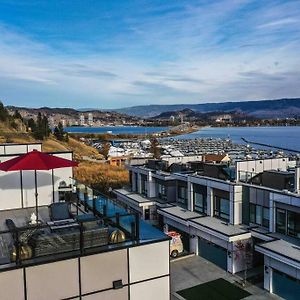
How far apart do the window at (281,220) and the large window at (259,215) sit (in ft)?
2.50

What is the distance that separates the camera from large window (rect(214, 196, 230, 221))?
772 inches

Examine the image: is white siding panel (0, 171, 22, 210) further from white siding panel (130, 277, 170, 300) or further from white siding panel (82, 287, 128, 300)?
white siding panel (130, 277, 170, 300)

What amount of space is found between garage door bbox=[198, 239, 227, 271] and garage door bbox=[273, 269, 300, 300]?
3208 millimetres

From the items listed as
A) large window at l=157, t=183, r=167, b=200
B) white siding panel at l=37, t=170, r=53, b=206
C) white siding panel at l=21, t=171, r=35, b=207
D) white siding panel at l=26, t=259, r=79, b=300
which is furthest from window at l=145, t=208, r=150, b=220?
white siding panel at l=26, t=259, r=79, b=300

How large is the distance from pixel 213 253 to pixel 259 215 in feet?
10.8

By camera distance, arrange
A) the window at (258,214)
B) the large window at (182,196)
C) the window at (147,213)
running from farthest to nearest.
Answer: the window at (147,213) < the large window at (182,196) < the window at (258,214)

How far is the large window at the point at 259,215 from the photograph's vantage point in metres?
17.9

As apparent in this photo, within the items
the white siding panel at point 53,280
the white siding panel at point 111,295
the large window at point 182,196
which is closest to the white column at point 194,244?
the large window at point 182,196

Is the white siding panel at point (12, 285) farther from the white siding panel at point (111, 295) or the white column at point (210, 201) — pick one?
the white column at point (210, 201)

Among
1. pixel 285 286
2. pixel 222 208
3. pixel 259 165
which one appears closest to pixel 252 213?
pixel 222 208

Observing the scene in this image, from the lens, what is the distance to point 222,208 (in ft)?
65.6

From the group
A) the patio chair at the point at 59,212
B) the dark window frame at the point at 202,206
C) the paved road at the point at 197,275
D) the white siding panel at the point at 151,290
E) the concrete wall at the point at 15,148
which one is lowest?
the paved road at the point at 197,275

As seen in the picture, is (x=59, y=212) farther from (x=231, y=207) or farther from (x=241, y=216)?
(x=241, y=216)

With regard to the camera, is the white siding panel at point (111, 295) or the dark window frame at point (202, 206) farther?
the dark window frame at point (202, 206)
